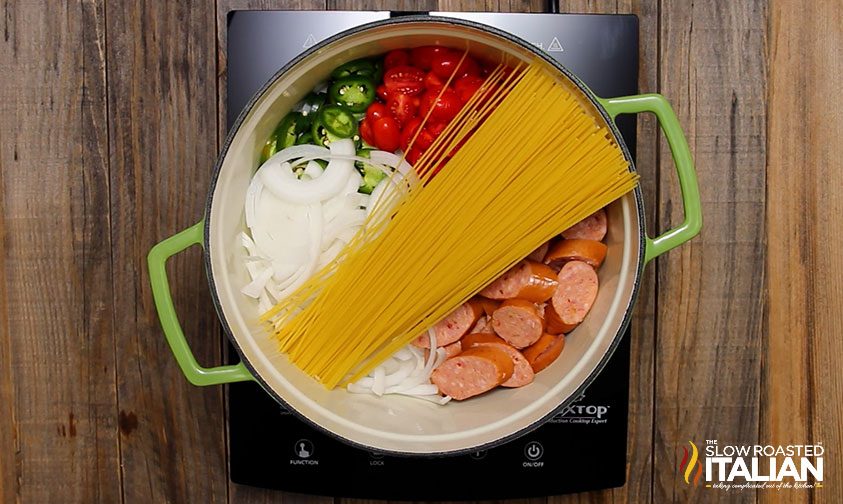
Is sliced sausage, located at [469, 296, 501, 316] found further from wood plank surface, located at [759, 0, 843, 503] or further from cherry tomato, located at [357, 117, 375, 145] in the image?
wood plank surface, located at [759, 0, 843, 503]

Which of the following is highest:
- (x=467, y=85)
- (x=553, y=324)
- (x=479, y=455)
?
(x=467, y=85)

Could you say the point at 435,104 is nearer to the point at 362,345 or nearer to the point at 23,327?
the point at 362,345

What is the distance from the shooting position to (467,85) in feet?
2.92

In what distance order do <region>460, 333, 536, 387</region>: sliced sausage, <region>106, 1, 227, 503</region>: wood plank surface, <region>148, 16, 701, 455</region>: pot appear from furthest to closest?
<region>106, 1, 227, 503</region>: wood plank surface < <region>460, 333, 536, 387</region>: sliced sausage < <region>148, 16, 701, 455</region>: pot

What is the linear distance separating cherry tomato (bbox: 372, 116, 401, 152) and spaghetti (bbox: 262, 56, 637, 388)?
66mm

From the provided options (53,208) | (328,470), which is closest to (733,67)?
(328,470)

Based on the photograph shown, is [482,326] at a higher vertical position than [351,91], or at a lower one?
lower

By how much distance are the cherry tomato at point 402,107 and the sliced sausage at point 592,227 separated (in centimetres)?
27

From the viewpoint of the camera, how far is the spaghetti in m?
0.81

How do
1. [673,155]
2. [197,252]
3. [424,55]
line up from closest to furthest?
[673,155], [424,55], [197,252]

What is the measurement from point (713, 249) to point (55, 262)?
1.00m

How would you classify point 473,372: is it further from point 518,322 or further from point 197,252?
point 197,252

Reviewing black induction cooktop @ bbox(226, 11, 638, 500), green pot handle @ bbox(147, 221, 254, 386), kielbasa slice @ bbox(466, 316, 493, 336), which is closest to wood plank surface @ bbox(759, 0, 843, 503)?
black induction cooktop @ bbox(226, 11, 638, 500)

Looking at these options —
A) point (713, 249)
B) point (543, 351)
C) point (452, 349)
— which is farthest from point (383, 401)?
point (713, 249)
